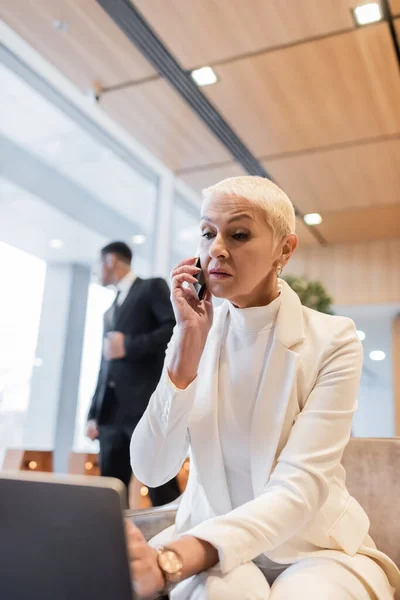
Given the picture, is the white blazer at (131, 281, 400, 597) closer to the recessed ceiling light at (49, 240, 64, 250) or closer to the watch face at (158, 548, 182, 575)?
the watch face at (158, 548, 182, 575)

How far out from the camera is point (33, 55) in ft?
11.7

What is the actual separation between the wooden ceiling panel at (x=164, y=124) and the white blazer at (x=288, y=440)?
9.17ft

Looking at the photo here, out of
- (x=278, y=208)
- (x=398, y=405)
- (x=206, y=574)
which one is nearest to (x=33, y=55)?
(x=278, y=208)

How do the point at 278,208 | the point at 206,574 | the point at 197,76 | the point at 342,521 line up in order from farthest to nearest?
1. the point at 197,76
2. the point at 278,208
3. the point at 342,521
4. the point at 206,574

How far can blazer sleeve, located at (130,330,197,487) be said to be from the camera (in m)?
1.13

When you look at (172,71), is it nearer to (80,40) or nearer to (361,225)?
(80,40)

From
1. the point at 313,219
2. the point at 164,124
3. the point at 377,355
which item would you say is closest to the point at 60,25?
the point at 164,124

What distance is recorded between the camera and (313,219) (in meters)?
5.77

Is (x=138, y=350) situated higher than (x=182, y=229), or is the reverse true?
(x=182, y=229)

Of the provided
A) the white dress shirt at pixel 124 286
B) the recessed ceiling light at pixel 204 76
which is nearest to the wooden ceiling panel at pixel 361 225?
the recessed ceiling light at pixel 204 76

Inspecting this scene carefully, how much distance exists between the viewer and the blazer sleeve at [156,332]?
9.17 feet

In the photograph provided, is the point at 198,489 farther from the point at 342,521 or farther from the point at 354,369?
the point at 354,369

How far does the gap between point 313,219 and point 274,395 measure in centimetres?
483

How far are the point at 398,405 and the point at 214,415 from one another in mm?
5617
